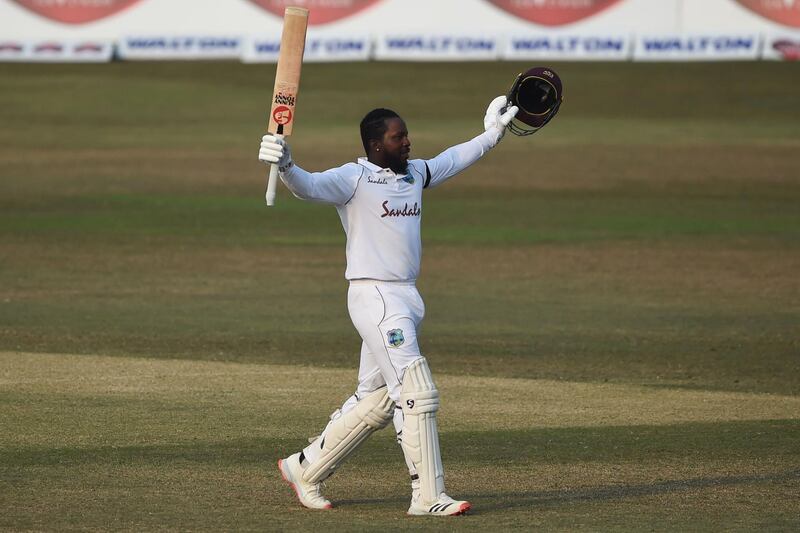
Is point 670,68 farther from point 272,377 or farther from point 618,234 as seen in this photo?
point 272,377

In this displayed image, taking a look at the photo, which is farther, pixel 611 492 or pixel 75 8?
pixel 75 8

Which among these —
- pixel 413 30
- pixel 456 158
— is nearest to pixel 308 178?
pixel 456 158

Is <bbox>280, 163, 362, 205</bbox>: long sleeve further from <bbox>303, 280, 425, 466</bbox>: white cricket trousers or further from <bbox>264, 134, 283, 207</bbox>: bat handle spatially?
<bbox>303, 280, 425, 466</bbox>: white cricket trousers

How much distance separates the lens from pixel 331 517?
7949 mm

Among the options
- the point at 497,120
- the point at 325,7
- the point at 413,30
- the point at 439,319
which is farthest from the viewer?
the point at 413,30

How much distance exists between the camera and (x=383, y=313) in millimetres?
7965

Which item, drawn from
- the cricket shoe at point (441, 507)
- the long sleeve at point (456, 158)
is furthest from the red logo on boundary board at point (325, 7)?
the cricket shoe at point (441, 507)

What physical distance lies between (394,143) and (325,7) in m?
36.2

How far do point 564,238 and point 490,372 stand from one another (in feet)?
33.5

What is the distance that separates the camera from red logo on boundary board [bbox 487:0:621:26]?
43281 millimetres

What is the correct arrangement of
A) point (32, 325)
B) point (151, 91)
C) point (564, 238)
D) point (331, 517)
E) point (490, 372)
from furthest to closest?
point (151, 91)
point (564, 238)
point (32, 325)
point (490, 372)
point (331, 517)

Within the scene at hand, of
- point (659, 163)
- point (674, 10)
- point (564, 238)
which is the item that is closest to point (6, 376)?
point (564, 238)

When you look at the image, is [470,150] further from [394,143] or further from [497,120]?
[394,143]

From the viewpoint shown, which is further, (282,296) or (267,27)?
(267,27)
